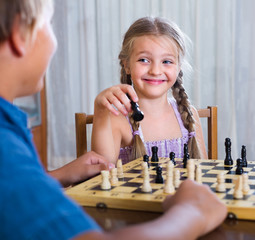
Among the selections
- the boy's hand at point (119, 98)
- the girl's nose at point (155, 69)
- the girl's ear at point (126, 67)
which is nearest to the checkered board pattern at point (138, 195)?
the boy's hand at point (119, 98)

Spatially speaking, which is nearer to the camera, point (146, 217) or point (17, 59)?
point (17, 59)

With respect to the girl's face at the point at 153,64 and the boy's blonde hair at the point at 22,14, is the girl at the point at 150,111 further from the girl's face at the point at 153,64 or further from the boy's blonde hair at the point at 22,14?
the boy's blonde hair at the point at 22,14

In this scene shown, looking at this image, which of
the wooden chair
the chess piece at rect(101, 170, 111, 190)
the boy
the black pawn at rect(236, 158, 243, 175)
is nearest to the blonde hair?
the wooden chair

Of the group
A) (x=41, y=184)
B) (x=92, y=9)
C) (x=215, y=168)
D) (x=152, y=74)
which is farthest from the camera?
(x=92, y=9)

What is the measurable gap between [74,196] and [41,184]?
0.46 meters

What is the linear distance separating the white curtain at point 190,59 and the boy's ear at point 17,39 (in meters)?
2.91

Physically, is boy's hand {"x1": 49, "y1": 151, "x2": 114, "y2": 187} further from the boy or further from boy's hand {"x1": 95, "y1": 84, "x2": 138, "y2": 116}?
the boy

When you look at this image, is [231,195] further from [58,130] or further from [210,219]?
[58,130]

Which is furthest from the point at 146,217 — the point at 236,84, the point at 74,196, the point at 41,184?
the point at 236,84

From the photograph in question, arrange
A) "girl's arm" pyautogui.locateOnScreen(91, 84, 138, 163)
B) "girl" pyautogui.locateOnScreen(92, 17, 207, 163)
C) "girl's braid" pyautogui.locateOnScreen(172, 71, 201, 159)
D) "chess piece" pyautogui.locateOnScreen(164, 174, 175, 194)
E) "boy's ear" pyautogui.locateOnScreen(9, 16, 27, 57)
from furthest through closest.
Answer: "girl's braid" pyautogui.locateOnScreen(172, 71, 201, 159) → "girl" pyautogui.locateOnScreen(92, 17, 207, 163) → "girl's arm" pyautogui.locateOnScreen(91, 84, 138, 163) → "chess piece" pyautogui.locateOnScreen(164, 174, 175, 194) → "boy's ear" pyautogui.locateOnScreen(9, 16, 27, 57)

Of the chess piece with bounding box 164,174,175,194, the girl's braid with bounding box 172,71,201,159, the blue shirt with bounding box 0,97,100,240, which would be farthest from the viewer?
the girl's braid with bounding box 172,71,201,159

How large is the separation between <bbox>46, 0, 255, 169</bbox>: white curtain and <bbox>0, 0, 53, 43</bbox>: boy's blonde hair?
289 cm

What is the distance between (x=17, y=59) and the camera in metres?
0.70

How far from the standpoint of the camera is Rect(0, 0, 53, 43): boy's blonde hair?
0.63 meters
